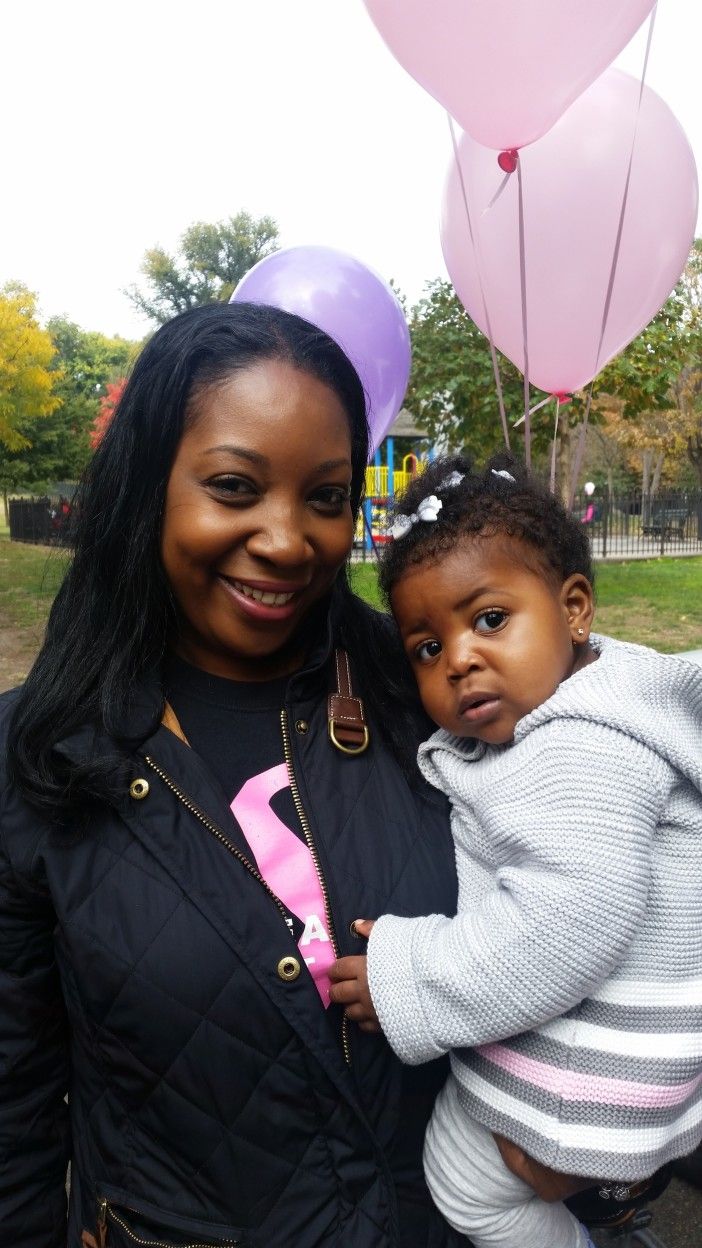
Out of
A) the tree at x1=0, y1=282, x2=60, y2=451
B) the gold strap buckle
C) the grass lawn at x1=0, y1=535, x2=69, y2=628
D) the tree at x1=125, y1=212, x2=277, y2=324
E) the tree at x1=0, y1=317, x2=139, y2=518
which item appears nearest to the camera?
the gold strap buckle

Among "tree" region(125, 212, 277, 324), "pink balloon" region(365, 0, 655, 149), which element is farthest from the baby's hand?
"tree" region(125, 212, 277, 324)

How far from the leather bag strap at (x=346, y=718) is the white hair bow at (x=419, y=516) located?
30cm

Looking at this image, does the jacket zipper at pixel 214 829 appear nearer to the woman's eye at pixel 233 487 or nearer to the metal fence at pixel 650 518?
the woman's eye at pixel 233 487

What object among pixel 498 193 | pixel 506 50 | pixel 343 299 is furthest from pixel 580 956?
pixel 498 193

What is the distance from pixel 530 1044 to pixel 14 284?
2146 centimetres

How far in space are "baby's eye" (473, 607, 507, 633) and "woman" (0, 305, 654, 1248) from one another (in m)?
0.22

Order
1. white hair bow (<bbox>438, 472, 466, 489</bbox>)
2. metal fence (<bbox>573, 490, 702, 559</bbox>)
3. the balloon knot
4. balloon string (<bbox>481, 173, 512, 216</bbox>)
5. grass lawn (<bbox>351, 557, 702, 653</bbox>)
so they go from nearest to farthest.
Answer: white hair bow (<bbox>438, 472, 466, 489</bbox>) → the balloon knot → balloon string (<bbox>481, 173, 512, 216</bbox>) → grass lawn (<bbox>351, 557, 702, 653</bbox>) → metal fence (<bbox>573, 490, 702, 559</bbox>)

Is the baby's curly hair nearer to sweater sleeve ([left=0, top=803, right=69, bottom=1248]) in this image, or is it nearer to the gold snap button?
the gold snap button

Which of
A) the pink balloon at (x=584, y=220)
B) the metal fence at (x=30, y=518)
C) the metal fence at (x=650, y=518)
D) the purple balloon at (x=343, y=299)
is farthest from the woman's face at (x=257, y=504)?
the metal fence at (x=30, y=518)

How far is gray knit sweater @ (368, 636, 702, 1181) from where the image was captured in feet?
4.10

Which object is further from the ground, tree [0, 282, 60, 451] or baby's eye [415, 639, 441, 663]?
tree [0, 282, 60, 451]

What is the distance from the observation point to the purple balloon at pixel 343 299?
360cm

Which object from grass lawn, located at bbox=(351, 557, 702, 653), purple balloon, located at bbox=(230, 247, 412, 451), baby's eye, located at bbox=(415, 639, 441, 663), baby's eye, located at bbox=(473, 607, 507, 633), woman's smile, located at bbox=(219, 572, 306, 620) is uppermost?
purple balloon, located at bbox=(230, 247, 412, 451)

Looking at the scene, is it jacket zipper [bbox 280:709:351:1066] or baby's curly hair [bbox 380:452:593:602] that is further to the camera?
baby's curly hair [bbox 380:452:593:602]
